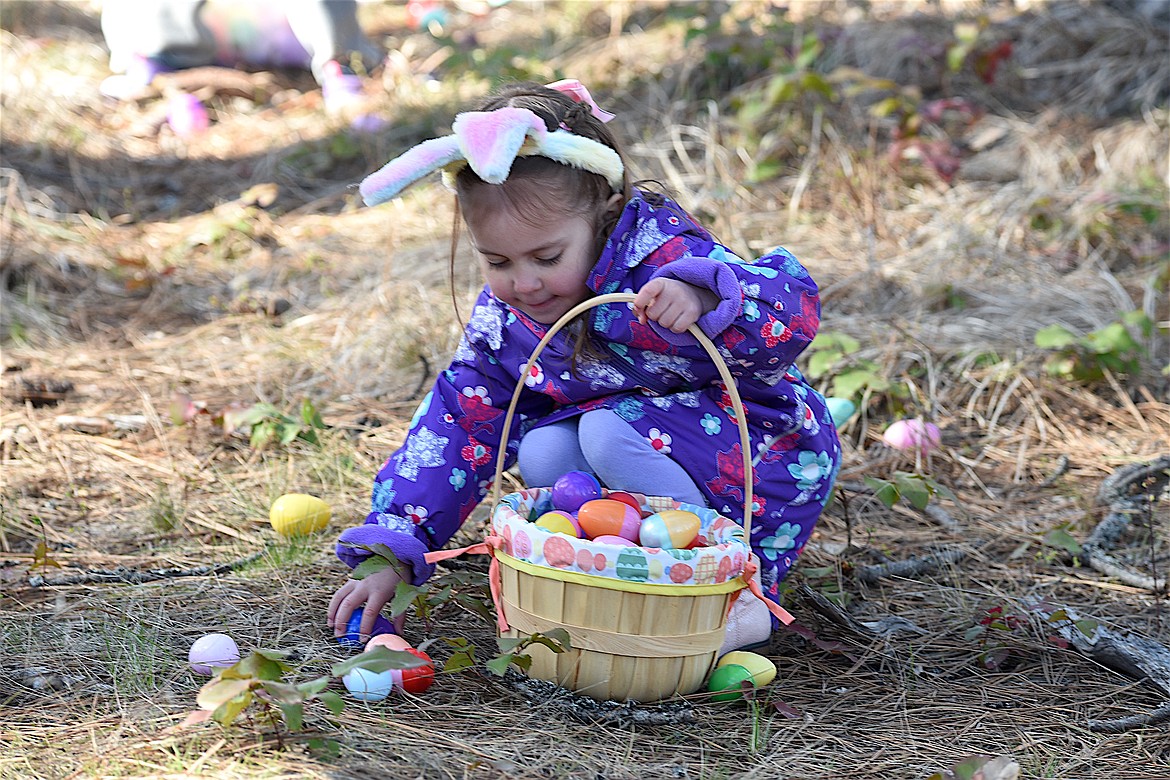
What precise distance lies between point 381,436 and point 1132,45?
4333 millimetres

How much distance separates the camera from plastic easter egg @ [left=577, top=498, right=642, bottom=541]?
1.77 meters

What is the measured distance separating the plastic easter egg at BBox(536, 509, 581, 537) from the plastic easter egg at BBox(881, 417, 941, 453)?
4.32 feet

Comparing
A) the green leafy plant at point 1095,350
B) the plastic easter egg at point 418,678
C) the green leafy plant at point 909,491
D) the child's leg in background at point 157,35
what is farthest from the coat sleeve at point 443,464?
the child's leg in background at point 157,35

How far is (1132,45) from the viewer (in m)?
5.43

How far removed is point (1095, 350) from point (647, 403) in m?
1.64

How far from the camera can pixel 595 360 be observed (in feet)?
6.92

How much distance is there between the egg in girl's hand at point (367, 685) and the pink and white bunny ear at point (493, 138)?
2.54 feet

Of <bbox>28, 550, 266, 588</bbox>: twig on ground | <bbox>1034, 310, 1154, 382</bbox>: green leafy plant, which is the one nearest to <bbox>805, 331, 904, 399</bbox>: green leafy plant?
<bbox>1034, 310, 1154, 382</bbox>: green leafy plant

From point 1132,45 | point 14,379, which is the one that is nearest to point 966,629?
point 14,379

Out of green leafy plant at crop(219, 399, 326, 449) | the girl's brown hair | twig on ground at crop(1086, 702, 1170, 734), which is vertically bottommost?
twig on ground at crop(1086, 702, 1170, 734)

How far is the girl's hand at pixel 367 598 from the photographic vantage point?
197 centimetres

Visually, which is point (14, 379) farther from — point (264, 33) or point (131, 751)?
point (264, 33)

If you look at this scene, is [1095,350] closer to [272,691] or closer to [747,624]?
[747,624]

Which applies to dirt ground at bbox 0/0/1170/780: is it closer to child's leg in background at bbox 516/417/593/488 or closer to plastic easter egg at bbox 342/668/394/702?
plastic easter egg at bbox 342/668/394/702
